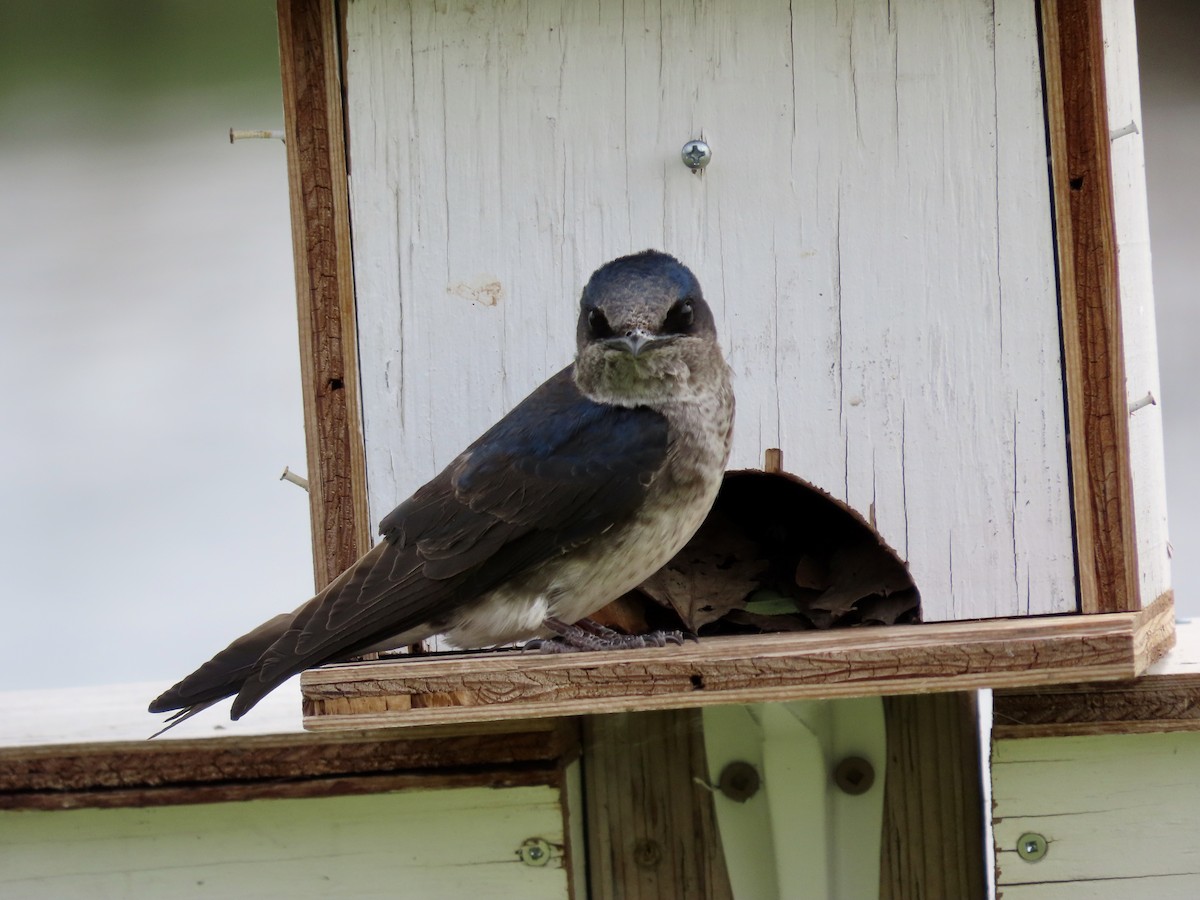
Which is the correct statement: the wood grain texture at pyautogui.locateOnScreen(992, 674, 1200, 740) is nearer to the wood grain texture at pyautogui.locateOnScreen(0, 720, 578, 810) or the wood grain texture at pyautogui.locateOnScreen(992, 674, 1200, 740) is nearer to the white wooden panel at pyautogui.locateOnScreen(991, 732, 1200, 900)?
the white wooden panel at pyautogui.locateOnScreen(991, 732, 1200, 900)

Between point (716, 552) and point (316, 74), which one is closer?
point (316, 74)

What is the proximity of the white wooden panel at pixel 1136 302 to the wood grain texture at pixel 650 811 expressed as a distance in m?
0.77

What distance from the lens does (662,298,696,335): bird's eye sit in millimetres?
2670

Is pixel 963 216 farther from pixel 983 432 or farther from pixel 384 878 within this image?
pixel 384 878

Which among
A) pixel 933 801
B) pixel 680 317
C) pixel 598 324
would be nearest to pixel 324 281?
pixel 598 324

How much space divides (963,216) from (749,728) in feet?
2.92

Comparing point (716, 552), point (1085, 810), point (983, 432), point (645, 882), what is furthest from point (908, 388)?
point (645, 882)

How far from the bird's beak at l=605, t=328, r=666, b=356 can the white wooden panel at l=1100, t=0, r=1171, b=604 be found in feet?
2.43

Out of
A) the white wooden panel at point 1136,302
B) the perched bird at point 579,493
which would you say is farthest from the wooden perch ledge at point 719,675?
the white wooden panel at point 1136,302

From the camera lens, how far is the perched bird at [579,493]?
257 centimetres

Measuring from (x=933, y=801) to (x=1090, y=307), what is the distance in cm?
82

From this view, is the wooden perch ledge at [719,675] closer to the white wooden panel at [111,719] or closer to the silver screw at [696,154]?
the white wooden panel at [111,719]

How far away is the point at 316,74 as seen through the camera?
2822 millimetres

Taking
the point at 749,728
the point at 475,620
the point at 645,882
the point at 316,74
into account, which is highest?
the point at 316,74
